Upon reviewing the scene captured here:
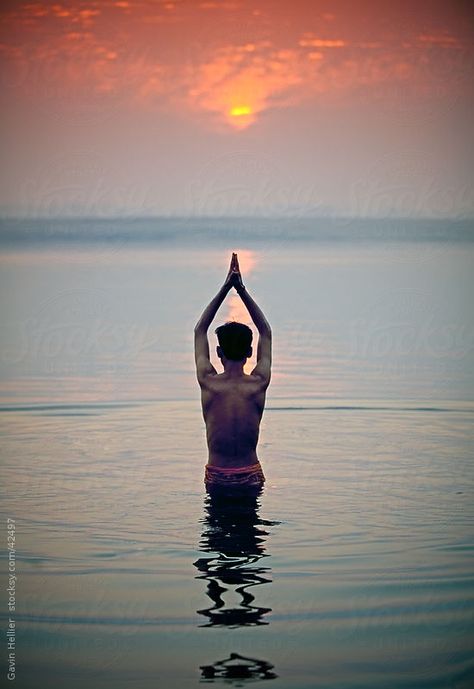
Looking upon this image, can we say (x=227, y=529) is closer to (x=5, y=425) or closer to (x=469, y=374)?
(x=5, y=425)

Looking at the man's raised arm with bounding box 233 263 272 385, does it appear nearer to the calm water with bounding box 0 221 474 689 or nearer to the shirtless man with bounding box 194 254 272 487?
the shirtless man with bounding box 194 254 272 487

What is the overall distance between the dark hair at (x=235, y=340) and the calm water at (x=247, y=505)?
39.2 inches

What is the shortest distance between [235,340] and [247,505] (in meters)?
1.10

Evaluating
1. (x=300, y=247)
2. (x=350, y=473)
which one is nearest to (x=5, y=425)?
(x=350, y=473)

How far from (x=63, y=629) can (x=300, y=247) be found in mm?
22709

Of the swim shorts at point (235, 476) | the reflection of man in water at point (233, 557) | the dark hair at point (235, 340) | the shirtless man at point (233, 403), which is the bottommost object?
the reflection of man in water at point (233, 557)

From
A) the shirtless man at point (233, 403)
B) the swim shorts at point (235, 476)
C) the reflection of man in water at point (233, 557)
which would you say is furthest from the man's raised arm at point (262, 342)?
the reflection of man in water at point (233, 557)

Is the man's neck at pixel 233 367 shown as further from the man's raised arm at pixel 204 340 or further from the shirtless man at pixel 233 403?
the man's raised arm at pixel 204 340

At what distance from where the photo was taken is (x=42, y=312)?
17.3m

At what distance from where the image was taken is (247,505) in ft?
27.7

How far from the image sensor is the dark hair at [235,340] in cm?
827

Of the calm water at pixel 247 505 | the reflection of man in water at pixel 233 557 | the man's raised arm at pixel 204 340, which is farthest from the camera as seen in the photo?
the man's raised arm at pixel 204 340

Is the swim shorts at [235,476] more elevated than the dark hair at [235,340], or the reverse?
the dark hair at [235,340]

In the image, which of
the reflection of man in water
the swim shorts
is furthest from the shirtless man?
the reflection of man in water
